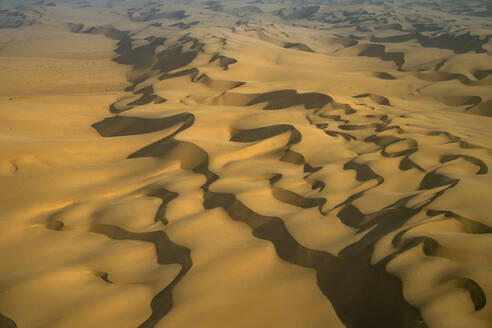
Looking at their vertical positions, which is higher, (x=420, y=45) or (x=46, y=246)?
(x=420, y=45)

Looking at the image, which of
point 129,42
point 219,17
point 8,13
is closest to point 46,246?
point 129,42

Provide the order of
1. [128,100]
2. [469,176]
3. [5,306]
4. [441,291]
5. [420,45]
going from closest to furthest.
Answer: [441,291] < [5,306] < [469,176] < [128,100] < [420,45]

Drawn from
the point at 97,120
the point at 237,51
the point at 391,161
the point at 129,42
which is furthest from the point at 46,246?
the point at 129,42

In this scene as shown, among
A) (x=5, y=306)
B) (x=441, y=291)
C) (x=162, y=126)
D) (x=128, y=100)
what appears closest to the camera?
(x=441, y=291)

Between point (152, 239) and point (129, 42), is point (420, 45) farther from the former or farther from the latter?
point (152, 239)

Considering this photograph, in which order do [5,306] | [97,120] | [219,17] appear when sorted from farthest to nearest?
[219,17], [97,120], [5,306]

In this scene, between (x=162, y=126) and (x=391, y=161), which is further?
(x=162, y=126)

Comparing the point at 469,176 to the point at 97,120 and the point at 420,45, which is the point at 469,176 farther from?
the point at 420,45

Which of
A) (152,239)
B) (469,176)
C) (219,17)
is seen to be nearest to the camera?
(152,239)

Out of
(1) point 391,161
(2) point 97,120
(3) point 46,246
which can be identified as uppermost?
(1) point 391,161
